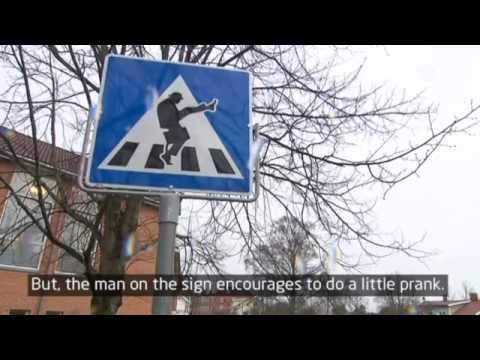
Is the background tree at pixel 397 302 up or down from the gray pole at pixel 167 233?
down

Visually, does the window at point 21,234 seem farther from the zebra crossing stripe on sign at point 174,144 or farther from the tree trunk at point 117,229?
the zebra crossing stripe on sign at point 174,144

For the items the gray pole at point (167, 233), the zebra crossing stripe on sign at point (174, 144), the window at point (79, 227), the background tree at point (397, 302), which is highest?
the window at point (79, 227)

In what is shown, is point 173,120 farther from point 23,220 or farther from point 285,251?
point 23,220

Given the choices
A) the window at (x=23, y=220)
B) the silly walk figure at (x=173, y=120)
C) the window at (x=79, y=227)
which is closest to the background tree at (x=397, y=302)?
the silly walk figure at (x=173, y=120)

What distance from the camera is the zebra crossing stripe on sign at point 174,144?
4.34 feet

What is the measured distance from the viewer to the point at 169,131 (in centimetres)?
135

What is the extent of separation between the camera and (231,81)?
1525mm

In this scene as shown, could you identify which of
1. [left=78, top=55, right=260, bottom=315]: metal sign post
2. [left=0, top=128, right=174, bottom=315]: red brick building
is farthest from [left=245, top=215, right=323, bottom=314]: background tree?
[left=78, top=55, right=260, bottom=315]: metal sign post

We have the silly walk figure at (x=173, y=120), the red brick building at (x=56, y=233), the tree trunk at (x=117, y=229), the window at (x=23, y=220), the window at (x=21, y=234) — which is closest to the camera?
the silly walk figure at (x=173, y=120)

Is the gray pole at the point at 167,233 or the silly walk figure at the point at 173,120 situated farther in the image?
the silly walk figure at the point at 173,120

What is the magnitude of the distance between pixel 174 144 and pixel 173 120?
0.10m

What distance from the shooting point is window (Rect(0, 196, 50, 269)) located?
4.26 metres
